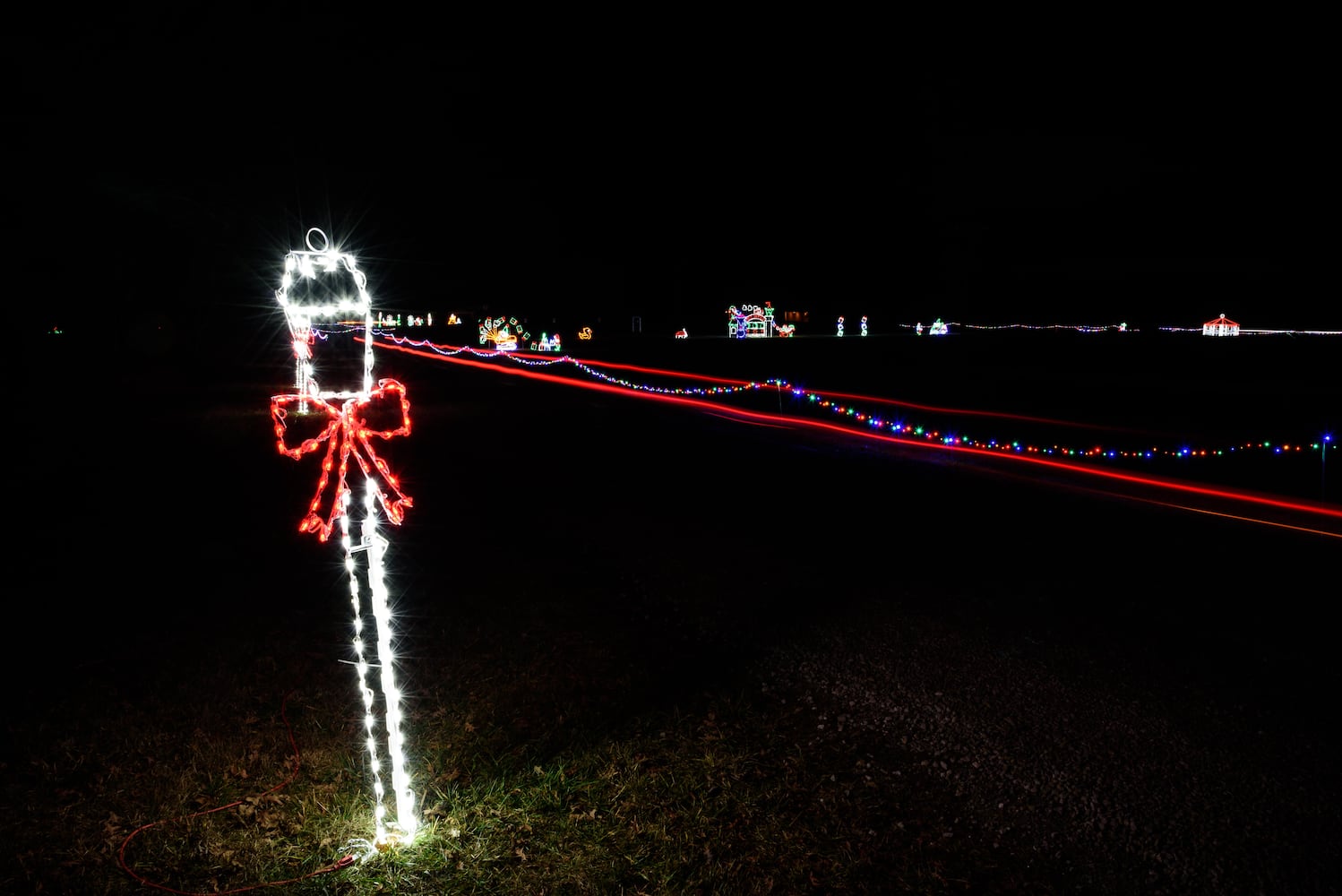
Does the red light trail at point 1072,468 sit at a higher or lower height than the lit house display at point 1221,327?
lower

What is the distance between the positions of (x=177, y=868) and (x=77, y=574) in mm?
4862

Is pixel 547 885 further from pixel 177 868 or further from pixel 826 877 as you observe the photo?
pixel 177 868

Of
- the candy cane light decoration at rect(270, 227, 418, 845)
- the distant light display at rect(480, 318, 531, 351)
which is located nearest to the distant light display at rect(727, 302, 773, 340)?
the distant light display at rect(480, 318, 531, 351)

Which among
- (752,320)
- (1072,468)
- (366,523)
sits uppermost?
(752,320)

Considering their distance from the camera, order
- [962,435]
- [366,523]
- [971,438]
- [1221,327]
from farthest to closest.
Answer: [1221,327] < [962,435] < [971,438] < [366,523]

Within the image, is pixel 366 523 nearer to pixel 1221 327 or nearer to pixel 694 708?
pixel 694 708

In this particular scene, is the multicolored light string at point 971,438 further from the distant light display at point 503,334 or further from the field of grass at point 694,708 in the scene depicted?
the distant light display at point 503,334

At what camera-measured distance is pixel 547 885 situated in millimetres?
3328

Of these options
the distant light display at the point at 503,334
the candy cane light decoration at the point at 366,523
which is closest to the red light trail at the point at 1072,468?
the candy cane light decoration at the point at 366,523

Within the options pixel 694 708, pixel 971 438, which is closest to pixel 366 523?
pixel 694 708

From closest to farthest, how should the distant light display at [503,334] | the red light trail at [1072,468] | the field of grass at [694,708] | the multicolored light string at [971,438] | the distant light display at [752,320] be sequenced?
the field of grass at [694,708]
the red light trail at [1072,468]
the multicolored light string at [971,438]
the distant light display at [752,320]
the distant light display at [503,334]

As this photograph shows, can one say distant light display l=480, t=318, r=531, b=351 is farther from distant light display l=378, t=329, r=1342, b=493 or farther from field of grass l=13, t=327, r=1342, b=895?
field of grass l=13, t=327, r=1342, b=895

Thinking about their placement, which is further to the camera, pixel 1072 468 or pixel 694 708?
pixel 1072 468

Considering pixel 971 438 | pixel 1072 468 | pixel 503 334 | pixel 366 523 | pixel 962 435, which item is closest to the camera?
pixel 366 523
